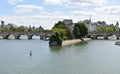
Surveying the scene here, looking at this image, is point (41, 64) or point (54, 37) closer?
point (41, 64)

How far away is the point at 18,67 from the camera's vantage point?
3092 centimetres

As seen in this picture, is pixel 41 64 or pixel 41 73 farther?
pixel 41 64

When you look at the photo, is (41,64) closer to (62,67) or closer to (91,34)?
(62,67)

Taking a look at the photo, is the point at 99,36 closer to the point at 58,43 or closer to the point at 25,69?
the point at 58,43

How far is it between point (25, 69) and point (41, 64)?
381cm

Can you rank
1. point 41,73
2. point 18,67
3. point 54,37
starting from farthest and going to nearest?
point 54,37 < point 18,67 < point 41,73

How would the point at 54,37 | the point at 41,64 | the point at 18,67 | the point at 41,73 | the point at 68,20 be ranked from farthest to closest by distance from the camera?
the point at 68,20
the point at 54,37
the point at 41,64
the point at 18,67
the point at 41,73

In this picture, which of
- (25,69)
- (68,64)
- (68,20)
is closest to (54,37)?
(68,64)

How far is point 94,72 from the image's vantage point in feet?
95.6

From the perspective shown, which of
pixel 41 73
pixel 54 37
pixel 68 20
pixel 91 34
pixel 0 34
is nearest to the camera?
pixel 41 73

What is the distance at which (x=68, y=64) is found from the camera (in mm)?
33844

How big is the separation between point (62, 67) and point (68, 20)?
340 ft

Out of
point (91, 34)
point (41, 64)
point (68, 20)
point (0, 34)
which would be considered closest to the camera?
point (41, 64)

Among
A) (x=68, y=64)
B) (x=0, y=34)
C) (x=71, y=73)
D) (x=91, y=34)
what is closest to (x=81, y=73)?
(x=71, y=73)
